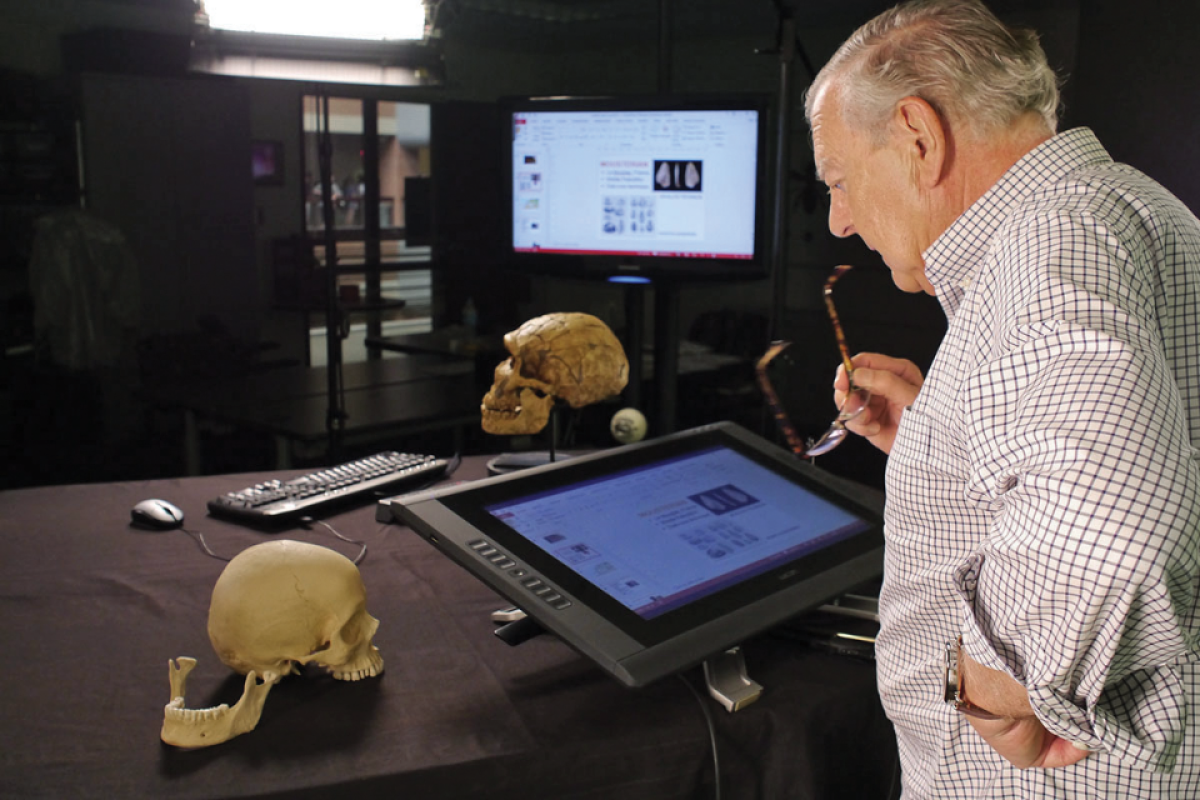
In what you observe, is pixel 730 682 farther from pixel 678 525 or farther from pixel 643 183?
pixel 643 183

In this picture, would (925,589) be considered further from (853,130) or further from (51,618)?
(51,618)

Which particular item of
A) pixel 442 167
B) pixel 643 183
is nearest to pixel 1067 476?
pixel 643 183

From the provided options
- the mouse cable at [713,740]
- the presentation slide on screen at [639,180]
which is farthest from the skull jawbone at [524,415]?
the presentation slide on screen at [639,180]

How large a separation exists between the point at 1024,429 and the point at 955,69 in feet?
1.10

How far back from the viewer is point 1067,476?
2.03 feet

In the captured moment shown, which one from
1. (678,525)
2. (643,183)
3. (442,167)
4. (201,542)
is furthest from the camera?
(442,167)

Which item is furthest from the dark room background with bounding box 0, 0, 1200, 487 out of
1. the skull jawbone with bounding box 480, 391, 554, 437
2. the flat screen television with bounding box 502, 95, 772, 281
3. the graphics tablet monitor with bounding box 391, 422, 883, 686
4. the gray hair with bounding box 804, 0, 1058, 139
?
the gray hair with bounding box 804, 0, 1058, 139

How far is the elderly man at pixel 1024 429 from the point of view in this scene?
62 cm

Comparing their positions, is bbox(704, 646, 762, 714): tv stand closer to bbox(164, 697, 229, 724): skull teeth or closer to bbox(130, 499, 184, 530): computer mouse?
bbox(164, 697, 229, 724): skull teeth

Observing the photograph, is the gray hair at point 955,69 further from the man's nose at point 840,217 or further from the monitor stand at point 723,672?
the monitor stand at point 723,672

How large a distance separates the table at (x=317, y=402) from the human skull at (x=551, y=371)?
1383 millimetres

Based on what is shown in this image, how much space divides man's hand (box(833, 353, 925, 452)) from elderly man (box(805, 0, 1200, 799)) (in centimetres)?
30

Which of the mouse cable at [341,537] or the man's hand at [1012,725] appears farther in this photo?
the mouse cable at [341,537]

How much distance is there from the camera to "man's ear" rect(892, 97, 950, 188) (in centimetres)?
81
